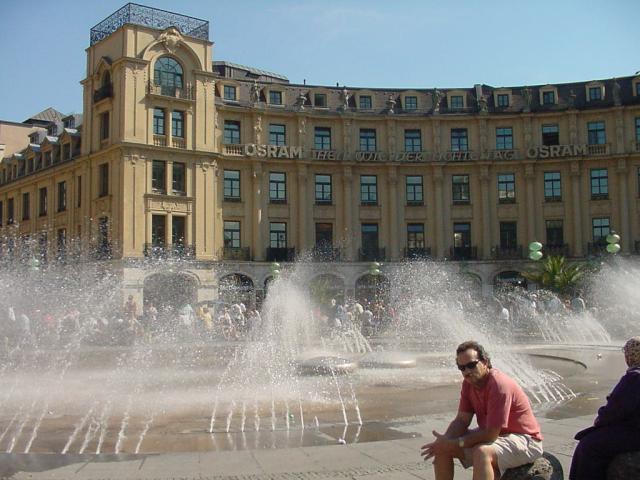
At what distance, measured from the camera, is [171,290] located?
140 feet

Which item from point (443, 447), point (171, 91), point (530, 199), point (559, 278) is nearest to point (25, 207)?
point (171, 91)

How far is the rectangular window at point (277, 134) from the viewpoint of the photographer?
47.9 meters

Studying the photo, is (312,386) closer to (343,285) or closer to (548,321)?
(548,321)

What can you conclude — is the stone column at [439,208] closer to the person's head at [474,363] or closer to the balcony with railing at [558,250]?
the balcony with railing at [558,250]

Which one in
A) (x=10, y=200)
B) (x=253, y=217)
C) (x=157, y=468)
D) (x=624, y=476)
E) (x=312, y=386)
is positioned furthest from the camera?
(x=10, y=200)

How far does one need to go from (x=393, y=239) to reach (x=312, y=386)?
114 ft

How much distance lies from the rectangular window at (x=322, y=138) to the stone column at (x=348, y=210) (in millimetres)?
2176

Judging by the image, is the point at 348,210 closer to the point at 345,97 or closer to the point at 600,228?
the point at 345,97

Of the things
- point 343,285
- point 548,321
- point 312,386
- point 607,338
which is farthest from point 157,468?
point 343,285

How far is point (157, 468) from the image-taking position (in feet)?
23.7

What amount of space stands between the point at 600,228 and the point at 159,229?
99.4 ft

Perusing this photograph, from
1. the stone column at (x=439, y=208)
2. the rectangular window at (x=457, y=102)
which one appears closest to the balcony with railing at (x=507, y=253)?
the stone column at (x=439, y=208)

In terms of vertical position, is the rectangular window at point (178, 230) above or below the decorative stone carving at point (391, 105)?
below

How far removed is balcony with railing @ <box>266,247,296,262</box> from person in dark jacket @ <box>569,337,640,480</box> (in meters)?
41.4
